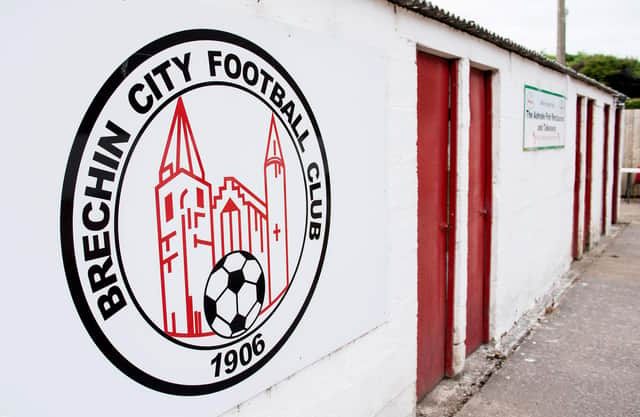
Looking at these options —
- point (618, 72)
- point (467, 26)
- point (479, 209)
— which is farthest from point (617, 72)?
point (467, 26)

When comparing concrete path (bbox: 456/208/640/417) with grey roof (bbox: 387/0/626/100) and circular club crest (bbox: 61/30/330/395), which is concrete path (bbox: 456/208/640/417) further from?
grey roof (bbox: 387/0/626/100)

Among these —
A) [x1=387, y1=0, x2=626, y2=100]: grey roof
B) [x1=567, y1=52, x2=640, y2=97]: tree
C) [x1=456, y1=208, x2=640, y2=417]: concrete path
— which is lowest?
[x1=456, y1=208, x2=640, y2=417]: concrete path

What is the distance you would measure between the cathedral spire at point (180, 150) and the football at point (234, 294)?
0.39 metres

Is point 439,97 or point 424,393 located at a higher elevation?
point 439,97

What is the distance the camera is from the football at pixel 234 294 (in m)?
2.11

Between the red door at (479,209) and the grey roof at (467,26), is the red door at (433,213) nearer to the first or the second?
the grey roof at (467,26)

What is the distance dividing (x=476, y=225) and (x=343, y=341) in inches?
97.4

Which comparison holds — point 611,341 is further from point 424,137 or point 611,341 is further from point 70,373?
point 70,373

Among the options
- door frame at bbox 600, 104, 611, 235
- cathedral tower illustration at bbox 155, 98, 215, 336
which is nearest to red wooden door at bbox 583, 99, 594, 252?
door frame at bbox 600, 104, 611, 235

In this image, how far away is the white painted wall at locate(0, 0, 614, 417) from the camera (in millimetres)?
1557

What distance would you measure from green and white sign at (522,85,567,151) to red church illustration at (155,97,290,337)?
160 inches

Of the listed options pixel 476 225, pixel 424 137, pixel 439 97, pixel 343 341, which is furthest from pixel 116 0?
pixel 476 225

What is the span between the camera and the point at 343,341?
289cm

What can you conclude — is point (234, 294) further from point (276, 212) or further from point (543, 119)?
point (543, 119)
